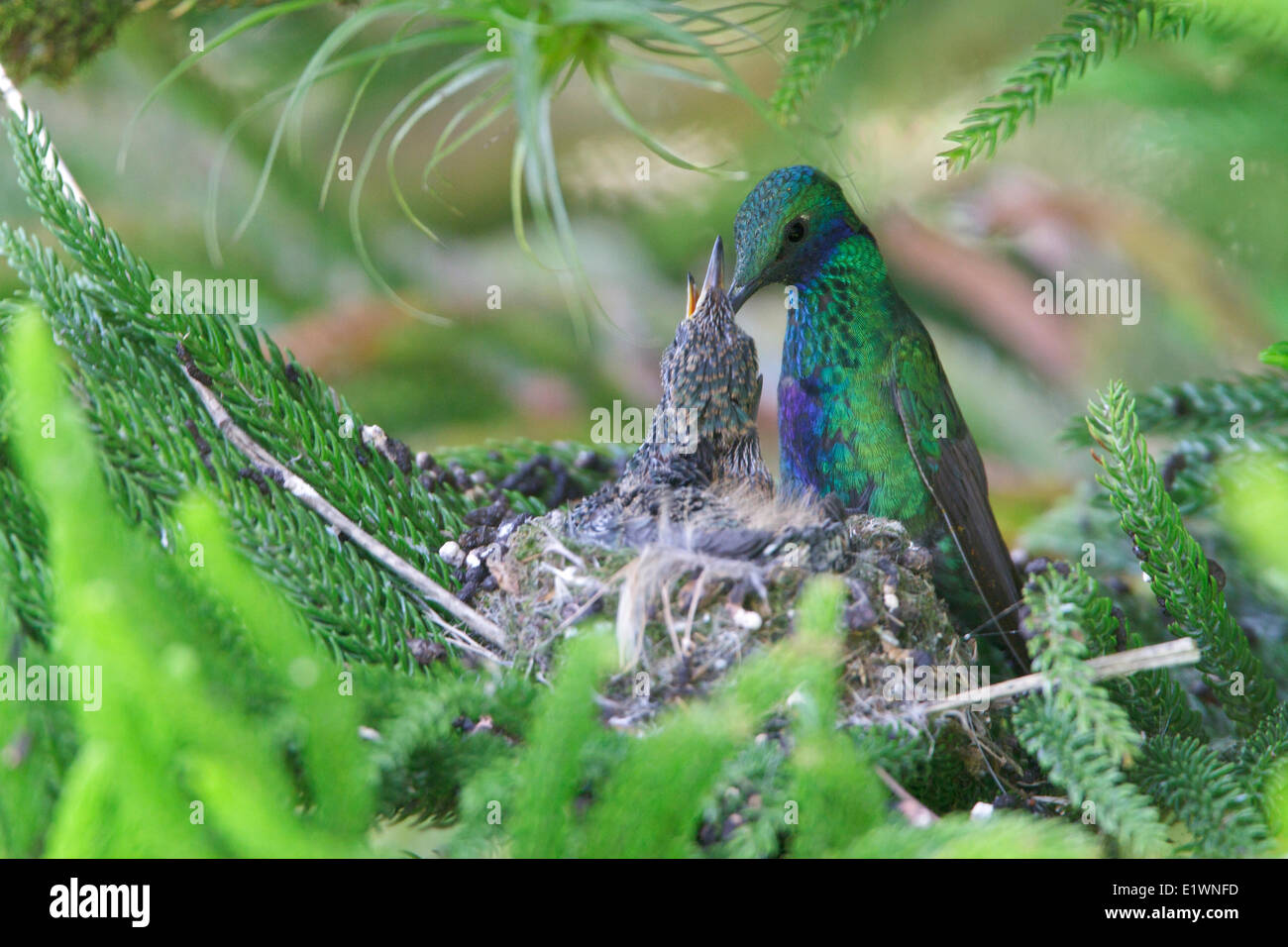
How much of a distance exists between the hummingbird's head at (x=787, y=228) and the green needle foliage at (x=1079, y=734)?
921mm

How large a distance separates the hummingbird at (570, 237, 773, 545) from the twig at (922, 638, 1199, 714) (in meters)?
0.65

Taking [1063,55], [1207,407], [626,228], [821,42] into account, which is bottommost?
[1207,407]

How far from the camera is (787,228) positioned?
1701 mm

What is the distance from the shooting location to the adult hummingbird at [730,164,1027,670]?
1.69m

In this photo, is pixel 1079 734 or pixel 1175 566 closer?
pixel 1079 734

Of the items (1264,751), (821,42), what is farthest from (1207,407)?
(821,42)

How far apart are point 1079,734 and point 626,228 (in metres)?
1.94

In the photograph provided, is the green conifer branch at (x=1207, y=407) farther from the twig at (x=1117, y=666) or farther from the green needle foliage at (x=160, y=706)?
the green needle foliage at (x=160, y=706)

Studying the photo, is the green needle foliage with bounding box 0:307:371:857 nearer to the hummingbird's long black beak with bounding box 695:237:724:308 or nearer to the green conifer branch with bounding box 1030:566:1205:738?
the green conifer branch with bounding box 1030:566:1205:738

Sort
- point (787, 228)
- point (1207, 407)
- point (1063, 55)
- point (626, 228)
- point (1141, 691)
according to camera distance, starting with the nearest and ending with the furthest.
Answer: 1. point (1141, 691)
2. point (1063, 55)
3. point (1207, 407)
4. point (787, 228)
5. point (626, 228)

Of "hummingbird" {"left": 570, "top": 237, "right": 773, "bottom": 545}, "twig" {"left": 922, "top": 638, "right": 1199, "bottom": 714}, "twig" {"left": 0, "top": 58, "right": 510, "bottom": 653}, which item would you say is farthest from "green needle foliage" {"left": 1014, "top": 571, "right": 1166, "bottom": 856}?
"hummingbird" {"left": 570, "top": 237, "right": 773, "bottom": 545}

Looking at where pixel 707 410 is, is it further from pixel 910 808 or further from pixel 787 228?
pixel 910 808

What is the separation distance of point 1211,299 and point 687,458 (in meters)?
1.41
